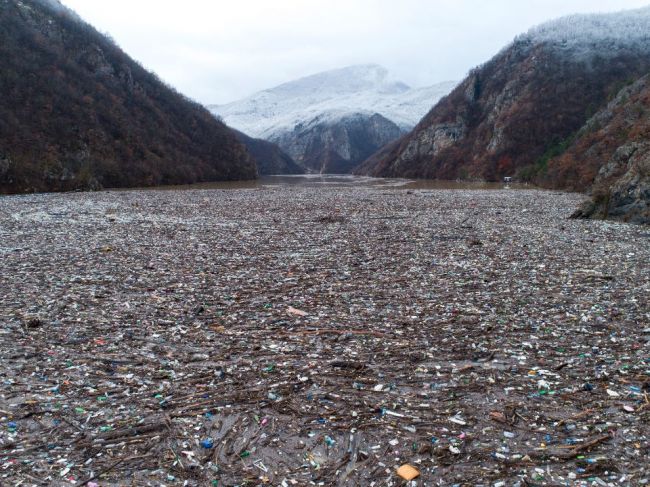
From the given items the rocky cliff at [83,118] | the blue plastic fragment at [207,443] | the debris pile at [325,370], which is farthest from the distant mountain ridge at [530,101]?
the blue plastic fragment at [207,443]

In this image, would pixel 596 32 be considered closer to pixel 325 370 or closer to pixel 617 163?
pixel 617 163

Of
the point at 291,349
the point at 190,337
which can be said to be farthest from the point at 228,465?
the point at 190,337

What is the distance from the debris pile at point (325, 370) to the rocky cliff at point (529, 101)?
71129mm

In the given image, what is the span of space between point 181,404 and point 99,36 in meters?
126

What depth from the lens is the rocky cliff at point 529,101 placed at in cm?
10612

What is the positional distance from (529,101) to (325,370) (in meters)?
126

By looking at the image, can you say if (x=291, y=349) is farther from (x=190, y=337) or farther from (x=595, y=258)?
(x=595, y=258)

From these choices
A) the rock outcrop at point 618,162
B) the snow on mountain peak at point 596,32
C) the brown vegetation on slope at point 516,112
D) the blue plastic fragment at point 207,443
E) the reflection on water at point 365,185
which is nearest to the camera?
the blue plastic fragment at point 207,443

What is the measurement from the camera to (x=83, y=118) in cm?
7688

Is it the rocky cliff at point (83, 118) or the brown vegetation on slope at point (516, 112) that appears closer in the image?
the rocky cliff at point (83, 118)

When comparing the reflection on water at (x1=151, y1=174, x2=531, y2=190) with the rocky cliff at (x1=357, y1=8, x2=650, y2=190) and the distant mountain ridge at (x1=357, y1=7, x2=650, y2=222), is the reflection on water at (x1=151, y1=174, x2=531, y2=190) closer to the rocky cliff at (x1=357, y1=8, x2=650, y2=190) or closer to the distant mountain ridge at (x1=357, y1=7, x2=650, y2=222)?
the distant mountain ridge at (x1=357, y1=7, x2=650, y2=222)

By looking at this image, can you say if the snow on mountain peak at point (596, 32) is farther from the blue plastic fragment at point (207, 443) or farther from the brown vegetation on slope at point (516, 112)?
the blue plastic fragment at point (207, 443)

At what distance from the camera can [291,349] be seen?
25.3 ft

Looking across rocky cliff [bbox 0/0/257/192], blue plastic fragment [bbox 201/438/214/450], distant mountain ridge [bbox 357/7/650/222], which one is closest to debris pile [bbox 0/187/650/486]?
blue plastic fragment [bbox 201/438/214/450]
